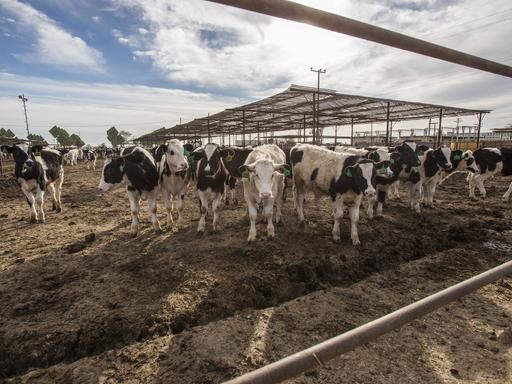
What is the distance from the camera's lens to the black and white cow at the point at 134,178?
6.00 metres

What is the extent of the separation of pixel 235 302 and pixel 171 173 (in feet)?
12.6

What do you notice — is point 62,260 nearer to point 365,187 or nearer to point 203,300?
point 203,300

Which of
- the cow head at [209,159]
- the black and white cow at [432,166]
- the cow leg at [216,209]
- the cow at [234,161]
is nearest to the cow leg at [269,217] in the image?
the cow leg at [216,209]

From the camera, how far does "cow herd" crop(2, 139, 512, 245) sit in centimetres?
567

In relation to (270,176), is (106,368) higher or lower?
lower

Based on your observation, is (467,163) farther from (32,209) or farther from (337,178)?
(32,209)

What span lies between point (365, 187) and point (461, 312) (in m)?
2.54

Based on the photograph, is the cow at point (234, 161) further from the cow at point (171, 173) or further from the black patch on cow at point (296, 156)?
the black patch on cow at point (296, 156)

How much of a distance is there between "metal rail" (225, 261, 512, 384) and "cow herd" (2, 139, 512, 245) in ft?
12.5

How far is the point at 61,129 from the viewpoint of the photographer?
3474 inches

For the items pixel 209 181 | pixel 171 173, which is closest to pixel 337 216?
pixel 209 181

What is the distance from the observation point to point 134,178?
616 cm

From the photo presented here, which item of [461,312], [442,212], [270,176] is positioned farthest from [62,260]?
[442,212]

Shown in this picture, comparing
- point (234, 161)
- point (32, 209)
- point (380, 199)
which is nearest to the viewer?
point (32, 209)
